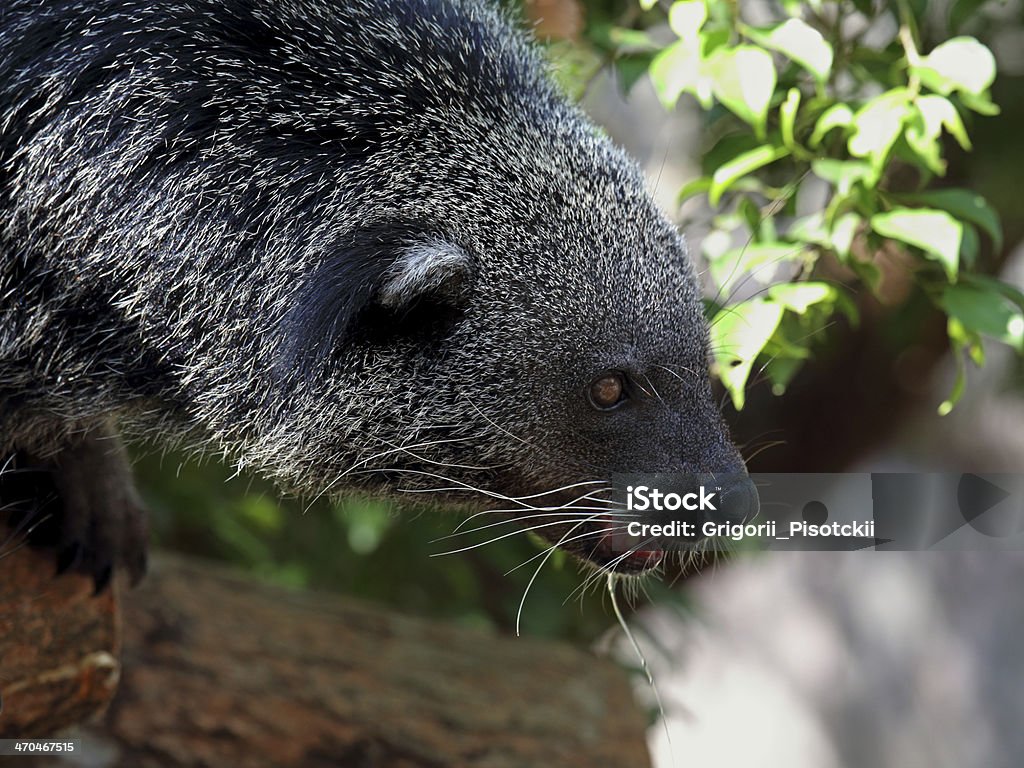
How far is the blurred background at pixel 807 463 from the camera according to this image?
2674 millimetres

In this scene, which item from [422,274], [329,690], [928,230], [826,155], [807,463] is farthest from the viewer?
[807,463]

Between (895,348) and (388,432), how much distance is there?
110 inches

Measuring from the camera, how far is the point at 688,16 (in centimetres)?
223

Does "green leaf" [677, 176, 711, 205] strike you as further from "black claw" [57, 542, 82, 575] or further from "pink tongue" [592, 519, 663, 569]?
"black claw" [57, 542, 82, 575]

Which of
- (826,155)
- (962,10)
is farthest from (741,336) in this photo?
(962,10)

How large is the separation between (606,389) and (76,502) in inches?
56.0

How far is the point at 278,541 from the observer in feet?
15.2

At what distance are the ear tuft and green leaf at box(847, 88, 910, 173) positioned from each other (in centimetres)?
81

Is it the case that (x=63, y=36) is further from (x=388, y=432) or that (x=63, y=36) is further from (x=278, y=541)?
(x=278, y=541)

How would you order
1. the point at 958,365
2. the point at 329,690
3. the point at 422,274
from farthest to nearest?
the point at 329,690 → the point at 958,365 → the point at 422,274

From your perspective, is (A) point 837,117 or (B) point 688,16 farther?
(A) point 837,117

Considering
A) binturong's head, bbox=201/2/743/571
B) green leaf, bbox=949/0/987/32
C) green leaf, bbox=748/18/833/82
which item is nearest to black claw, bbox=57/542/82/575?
binturong's head, bbox=201/2/743/571

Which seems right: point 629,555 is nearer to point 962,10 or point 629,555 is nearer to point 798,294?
point 798,294

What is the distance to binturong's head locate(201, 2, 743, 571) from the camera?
7.49 ft
